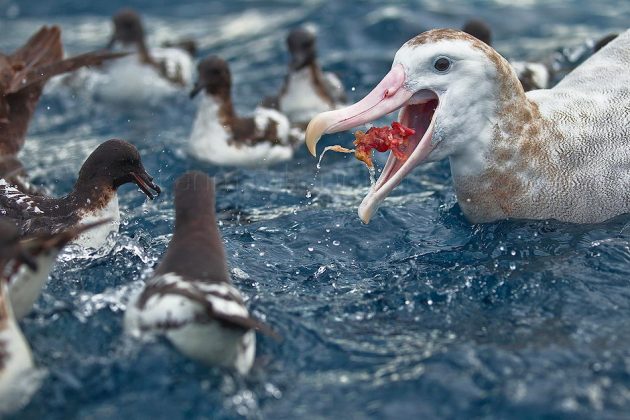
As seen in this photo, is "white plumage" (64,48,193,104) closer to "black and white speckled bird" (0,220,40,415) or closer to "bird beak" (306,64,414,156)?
"bird beak" (306,64,414,156)

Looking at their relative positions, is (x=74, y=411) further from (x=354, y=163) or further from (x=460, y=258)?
(x=354, y=163)

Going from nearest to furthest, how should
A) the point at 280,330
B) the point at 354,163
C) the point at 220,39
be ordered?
1. the point at 280,330
2. the point at 354,163
3. the point at 220,39

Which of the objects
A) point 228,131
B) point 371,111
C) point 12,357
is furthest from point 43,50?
point 12,357

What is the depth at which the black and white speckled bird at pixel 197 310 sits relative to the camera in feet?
15.4

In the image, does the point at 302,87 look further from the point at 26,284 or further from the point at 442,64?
the point at 26,284

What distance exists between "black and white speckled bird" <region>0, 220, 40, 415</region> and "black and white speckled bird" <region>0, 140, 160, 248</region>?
5.86 feet

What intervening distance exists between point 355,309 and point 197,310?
1374 mm

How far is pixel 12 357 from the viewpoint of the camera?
15.0 ft

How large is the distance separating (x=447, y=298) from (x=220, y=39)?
9.28 m

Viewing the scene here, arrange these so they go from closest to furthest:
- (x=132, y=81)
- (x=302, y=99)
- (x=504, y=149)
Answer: (x=504, y=149) < (x=302, y=99) < (x=132, y=81)

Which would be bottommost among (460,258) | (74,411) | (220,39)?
(220,39)

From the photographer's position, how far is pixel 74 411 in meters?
4.70

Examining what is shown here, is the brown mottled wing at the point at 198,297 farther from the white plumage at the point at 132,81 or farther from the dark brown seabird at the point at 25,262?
the white plumage at the point at 132,81

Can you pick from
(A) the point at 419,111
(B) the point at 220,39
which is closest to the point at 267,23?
(B) the point at 220,39
